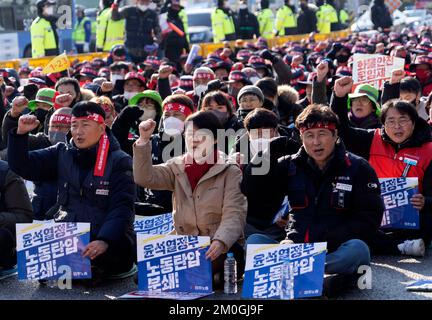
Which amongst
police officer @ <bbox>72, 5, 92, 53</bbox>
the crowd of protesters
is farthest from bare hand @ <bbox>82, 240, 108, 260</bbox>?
police officer @ <bbox>72, 5, 92, 53</bbox>

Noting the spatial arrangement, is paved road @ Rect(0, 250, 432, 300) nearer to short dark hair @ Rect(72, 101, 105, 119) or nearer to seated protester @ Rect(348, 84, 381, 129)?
short dark hair @ Rect(72, 101, 105, 119)

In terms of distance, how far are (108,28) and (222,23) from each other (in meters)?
4.21

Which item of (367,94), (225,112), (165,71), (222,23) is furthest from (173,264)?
(222,23)

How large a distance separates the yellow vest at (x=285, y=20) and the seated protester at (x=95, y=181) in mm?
21059

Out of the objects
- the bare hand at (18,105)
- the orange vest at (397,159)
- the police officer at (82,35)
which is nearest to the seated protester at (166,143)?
the bare hand at (18,105)

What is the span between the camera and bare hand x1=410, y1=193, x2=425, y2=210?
7.74m

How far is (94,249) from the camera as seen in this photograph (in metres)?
7.00

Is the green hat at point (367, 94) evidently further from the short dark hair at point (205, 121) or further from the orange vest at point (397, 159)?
the short dark hair at point (205, 121)

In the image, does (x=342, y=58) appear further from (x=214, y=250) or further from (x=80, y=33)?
(x=80, y=33)

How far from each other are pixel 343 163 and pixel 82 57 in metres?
15.3

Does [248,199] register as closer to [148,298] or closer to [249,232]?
[249,232]

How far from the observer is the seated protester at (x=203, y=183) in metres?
6.87

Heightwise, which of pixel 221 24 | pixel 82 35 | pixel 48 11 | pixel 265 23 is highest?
pixel 48 11

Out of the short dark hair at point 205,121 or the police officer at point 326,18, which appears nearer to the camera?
the short dark hair at point 205,121
